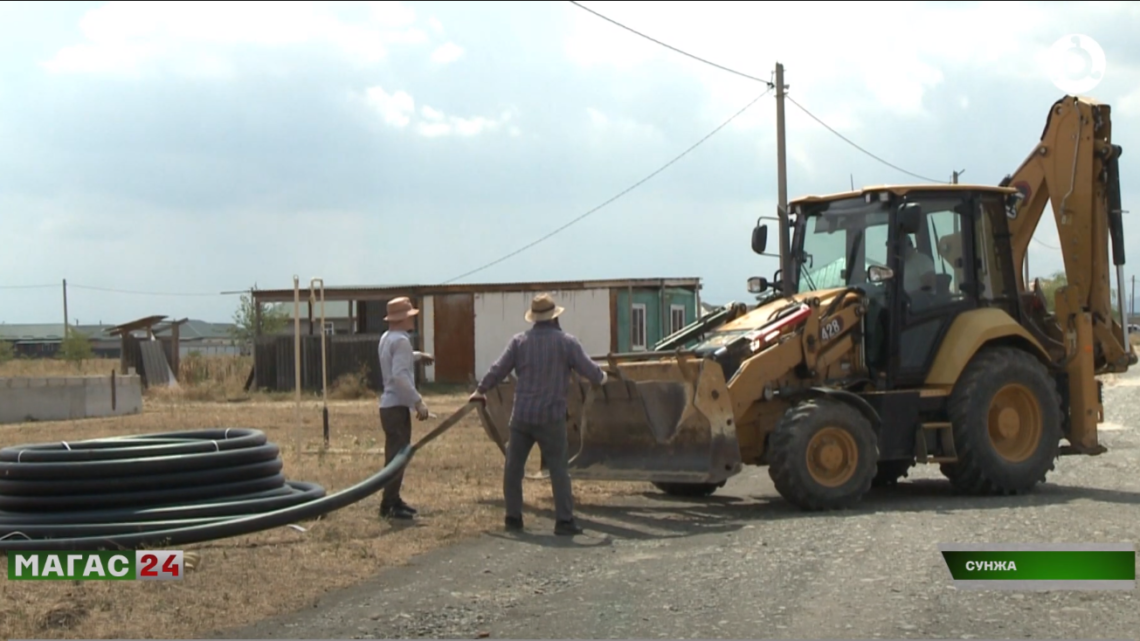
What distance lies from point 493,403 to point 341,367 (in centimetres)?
2462

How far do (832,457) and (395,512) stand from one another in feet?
12.0

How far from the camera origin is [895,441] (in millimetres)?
11656

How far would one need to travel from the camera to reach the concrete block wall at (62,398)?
938 inches

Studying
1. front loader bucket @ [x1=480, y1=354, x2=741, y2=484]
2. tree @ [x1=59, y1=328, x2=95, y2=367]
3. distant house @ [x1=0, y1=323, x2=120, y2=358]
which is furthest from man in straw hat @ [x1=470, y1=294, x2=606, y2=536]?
distant house @ [x1=0, y1=323, x2=120, y2=358]

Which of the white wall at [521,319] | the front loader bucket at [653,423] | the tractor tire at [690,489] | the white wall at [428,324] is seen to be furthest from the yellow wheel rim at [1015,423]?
the white wall at [428,324]

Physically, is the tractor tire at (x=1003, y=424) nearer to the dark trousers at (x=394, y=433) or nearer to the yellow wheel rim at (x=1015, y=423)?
the yellow wheel rim at (x=1015, y=423)

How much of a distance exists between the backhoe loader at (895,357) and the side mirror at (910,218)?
0.01m

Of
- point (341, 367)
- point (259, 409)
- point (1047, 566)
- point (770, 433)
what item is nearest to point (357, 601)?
point (1047, 566)

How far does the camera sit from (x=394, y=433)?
35.1 feet

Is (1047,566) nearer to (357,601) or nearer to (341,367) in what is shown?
(357,601)

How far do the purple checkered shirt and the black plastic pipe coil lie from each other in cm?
133

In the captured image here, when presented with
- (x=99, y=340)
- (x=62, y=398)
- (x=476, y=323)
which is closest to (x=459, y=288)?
(x=476, y=323)

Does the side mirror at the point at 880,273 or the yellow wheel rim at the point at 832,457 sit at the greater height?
the side mirror at the point at 880,273

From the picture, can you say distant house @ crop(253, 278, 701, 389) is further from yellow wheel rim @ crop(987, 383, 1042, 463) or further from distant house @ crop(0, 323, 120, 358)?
distant house @ crop(0, 323, 120, 358)
